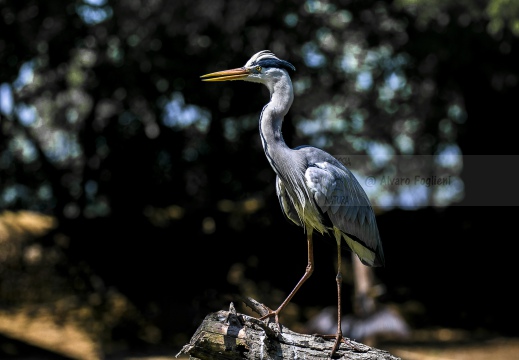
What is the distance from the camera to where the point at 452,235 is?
1238cm

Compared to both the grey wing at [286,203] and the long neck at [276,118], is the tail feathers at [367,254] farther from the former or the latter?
the long neck at [276,118]

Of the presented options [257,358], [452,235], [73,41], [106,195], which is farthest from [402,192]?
[257,358]

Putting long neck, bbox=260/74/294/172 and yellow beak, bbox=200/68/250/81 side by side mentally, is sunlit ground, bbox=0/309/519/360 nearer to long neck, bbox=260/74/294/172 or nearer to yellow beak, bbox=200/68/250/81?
long neck, bbox=260/74/294/172

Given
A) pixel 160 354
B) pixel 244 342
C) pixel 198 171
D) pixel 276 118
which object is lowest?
pixel 244 342

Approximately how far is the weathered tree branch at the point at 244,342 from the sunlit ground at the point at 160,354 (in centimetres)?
608

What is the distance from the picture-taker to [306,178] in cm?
497

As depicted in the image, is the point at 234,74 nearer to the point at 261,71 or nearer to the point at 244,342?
the point at 261,71

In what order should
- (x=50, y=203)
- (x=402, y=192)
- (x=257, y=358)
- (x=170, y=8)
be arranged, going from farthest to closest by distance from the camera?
(x=402, y=192) → (x=50, y=203) → (x=170, y=8) → (x=257, y=358)

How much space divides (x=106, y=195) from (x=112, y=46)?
8.04 ft

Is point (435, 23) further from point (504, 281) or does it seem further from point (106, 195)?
point (106, 195)

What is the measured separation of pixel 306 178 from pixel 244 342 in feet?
3.89

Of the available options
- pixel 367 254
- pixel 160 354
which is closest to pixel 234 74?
pixel 367 254

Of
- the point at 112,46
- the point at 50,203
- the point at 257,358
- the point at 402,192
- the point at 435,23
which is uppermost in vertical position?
the point at 402,192

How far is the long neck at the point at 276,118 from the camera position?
4.94m
